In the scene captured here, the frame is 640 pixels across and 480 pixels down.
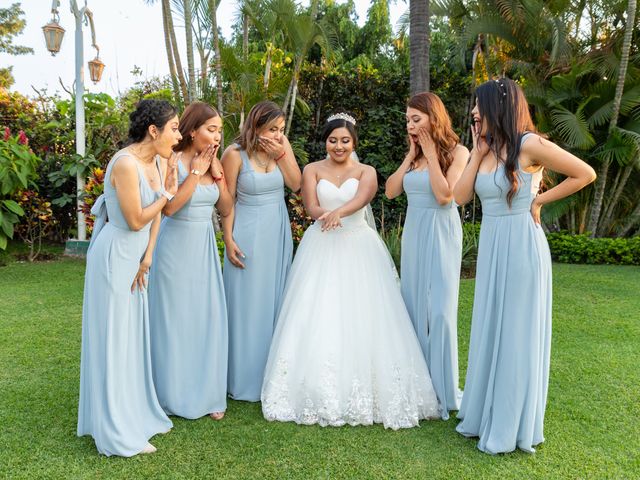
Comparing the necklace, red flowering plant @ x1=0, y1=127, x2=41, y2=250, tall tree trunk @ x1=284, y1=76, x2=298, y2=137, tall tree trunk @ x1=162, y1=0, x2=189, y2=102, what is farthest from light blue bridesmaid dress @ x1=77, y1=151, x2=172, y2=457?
tall tree trunk @ x1=284, y1=76, x2=298, y2=137

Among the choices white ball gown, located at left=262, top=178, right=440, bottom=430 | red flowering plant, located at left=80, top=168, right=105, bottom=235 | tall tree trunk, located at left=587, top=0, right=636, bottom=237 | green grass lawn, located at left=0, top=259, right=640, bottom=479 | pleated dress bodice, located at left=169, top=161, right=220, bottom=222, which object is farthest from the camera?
tall tree trunk, located at left=587, top=0, right=636, bottom=237

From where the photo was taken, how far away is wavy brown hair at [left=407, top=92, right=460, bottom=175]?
3.94 m

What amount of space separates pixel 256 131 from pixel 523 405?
2.68 metres

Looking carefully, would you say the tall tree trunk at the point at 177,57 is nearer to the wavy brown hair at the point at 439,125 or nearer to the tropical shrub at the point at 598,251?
the wavy brown hair at the point at 439,125

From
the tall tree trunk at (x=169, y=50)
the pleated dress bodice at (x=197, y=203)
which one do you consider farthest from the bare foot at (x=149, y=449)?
the tall tree trunk at (x=169, y=50)

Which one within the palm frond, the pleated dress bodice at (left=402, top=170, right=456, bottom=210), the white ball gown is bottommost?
the white ball gown

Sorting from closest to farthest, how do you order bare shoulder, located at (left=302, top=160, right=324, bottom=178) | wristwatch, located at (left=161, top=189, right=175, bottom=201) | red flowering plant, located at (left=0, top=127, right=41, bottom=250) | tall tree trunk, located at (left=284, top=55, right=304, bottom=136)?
wristwatch, located at (left=161, top=189, right=175, bottom=201), bare shoulder, located at (left=302, top=160, right=324, bottom=178), red flowering plant, located at (left=0, top=127, right=41, bottom=250), tall tree trunk, located at (left=284, top=55, right=304, bottom=136)

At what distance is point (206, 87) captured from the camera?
403 inches

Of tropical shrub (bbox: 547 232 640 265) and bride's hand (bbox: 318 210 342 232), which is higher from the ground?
bride's hand (bbox: 318 210 342 232)

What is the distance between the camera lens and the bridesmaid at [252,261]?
4316mm

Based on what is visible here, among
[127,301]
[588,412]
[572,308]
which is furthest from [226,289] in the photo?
[572,308]

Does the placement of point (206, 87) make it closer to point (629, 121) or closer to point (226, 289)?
point (226, 289)

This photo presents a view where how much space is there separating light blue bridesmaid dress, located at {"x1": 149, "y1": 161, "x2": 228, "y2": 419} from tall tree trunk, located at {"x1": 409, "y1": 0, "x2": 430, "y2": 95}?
16.6ft

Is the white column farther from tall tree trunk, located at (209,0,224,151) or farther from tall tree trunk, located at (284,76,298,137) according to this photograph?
tall tree trunk, located at (284,76,298,137)
